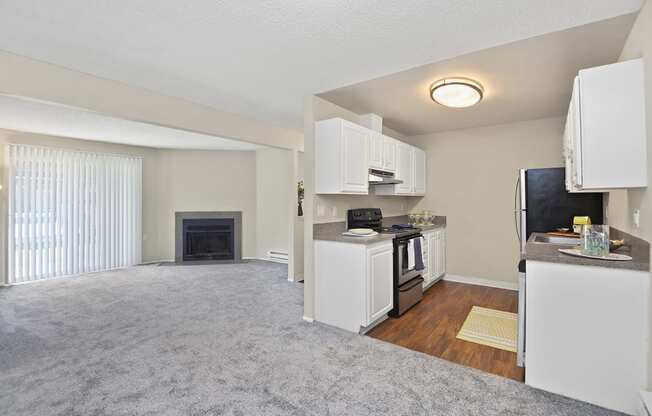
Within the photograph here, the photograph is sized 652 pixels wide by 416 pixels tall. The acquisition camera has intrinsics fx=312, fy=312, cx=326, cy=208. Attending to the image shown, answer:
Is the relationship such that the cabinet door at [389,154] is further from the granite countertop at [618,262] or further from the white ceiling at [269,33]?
the granite countertop at [618,262]

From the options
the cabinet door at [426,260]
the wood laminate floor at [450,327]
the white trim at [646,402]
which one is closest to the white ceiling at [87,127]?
the cabinet door at [426,260]

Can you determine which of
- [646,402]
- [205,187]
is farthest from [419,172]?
[205,187]

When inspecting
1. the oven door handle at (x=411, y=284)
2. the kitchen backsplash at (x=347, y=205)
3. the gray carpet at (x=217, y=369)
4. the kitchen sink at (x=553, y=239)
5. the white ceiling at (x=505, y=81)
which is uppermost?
the white ceiling at (x=505, y=81)

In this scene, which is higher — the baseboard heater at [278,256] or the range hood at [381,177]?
the range hood at [381,177]

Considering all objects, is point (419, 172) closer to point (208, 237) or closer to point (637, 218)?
point (637, 218)

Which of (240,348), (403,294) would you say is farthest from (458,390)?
(240,348)

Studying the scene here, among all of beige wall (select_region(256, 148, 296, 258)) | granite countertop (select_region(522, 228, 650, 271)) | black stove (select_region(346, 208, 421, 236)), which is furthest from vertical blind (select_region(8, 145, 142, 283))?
granite countertop (select_region(522, 228, 650, 271))

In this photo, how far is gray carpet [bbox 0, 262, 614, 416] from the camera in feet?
6.32

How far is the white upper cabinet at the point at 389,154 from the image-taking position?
3979 millimetres

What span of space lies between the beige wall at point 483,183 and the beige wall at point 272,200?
2.91 m

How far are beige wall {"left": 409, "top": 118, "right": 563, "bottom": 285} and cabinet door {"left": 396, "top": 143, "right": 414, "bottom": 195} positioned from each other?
0.72 meters

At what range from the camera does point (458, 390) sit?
2.09m

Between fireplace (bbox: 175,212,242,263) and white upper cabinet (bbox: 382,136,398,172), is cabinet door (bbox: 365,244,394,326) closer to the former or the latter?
white upper cabinet (bbox: 382,136,398,172)

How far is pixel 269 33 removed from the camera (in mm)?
2219
